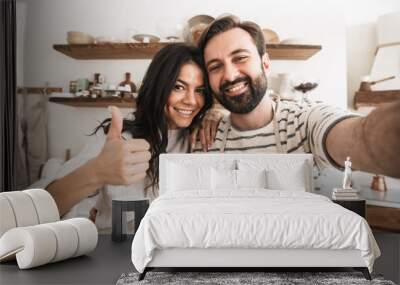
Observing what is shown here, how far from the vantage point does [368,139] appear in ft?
15.3

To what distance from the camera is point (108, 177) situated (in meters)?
5.15

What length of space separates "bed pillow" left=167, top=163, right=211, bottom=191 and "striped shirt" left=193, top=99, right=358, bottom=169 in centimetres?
44

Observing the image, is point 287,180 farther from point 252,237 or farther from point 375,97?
point 252,237

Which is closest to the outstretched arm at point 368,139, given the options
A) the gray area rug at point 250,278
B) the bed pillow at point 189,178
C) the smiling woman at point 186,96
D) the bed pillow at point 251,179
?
the bed pillow at point 251,179

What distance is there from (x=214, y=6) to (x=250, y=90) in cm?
92

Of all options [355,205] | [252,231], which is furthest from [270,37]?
[252,231]

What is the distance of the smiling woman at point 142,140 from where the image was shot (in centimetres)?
507

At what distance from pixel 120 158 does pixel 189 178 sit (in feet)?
2.62

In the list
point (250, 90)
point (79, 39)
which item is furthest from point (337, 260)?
point (79, 39)

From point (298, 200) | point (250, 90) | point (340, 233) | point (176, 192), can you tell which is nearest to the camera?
point (340, 233)

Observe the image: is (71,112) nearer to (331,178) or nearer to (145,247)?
(145,247)

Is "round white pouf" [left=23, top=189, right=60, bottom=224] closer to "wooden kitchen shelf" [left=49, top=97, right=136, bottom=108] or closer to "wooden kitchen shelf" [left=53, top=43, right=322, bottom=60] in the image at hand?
"wooden kitchen shelf" [left=49, top=97, right=136, bottom=108]

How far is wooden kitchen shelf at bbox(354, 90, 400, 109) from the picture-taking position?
4.94 m

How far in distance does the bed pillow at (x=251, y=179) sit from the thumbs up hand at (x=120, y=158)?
0.97 meters
